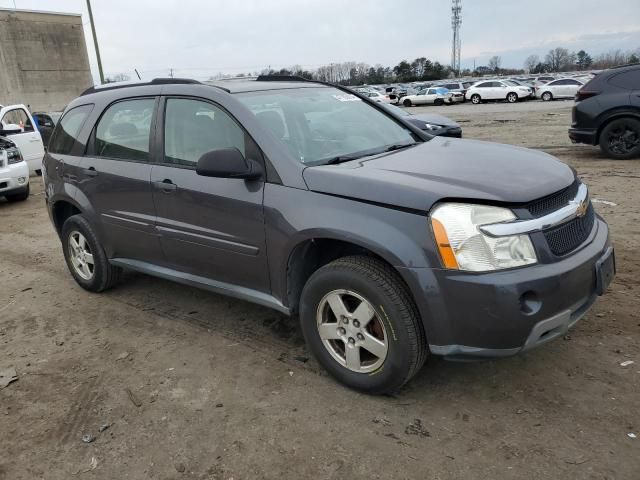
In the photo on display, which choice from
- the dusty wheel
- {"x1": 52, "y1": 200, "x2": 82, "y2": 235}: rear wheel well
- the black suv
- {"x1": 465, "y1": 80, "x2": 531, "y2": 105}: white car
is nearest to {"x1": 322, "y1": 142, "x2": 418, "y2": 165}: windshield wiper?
{"x1": 52, "y1": 200, "x2": 82, "y2": 235}: rear wheel well

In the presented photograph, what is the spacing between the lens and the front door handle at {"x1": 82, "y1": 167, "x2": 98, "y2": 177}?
4.41m

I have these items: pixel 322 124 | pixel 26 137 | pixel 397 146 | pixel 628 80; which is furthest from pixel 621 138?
pixel 26 137

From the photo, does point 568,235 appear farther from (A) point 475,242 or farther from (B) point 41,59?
(B) point 41,59

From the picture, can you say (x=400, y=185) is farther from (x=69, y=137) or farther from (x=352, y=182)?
(x=69, y=137)

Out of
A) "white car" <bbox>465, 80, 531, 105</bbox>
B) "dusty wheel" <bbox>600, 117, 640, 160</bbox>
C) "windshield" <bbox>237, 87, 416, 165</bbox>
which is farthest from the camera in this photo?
"white car" <bbox>465, 80, 531, 105</bbox>

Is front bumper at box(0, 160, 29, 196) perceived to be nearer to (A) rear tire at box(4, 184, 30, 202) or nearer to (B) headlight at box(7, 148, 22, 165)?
(B) headlight at box(7, 148, 22, 165)

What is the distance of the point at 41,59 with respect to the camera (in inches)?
1850

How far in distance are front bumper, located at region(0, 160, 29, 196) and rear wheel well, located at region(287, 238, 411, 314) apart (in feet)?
26.7

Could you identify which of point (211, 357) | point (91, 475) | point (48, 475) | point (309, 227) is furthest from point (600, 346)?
point (48, 475)

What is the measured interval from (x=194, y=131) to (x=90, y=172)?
1.27m

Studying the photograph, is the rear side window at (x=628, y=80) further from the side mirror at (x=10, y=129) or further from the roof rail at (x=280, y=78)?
the side mirror at (x=10, y=129)

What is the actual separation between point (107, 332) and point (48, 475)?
5.31 ft

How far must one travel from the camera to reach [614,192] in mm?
7324

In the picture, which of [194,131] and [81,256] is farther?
[81,256]
